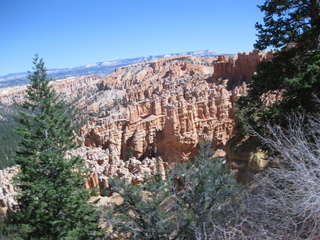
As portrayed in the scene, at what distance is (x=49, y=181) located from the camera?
901cm

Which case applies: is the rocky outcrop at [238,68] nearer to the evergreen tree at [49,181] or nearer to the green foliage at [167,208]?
the green foliage at [167,208]

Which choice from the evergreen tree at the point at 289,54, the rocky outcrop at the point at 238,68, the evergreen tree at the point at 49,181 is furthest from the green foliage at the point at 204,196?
the rocky outcrop at the point at 238,68

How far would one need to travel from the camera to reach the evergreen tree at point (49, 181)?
28.4 feet

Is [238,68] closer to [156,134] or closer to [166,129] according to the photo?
[156,134]

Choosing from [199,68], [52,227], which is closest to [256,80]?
[52,227]

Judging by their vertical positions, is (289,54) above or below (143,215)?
above

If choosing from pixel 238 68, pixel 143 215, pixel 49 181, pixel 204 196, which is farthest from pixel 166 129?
pixel 238 68

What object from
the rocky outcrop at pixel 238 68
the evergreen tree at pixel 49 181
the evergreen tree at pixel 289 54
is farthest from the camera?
the rocky outcrop at pixel 238 68

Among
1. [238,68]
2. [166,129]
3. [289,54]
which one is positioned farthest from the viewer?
[238,68]

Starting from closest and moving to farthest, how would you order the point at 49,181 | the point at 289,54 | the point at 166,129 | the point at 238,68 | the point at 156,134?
the point at 289,54
the point at 49,181
the point at 166,129
the point at 156,134
the point at 238,68

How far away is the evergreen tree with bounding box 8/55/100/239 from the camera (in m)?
8.65

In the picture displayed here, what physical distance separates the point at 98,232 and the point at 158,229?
3017mm

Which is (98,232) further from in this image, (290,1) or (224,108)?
(224,108)

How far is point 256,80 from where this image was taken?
7.93 meters
